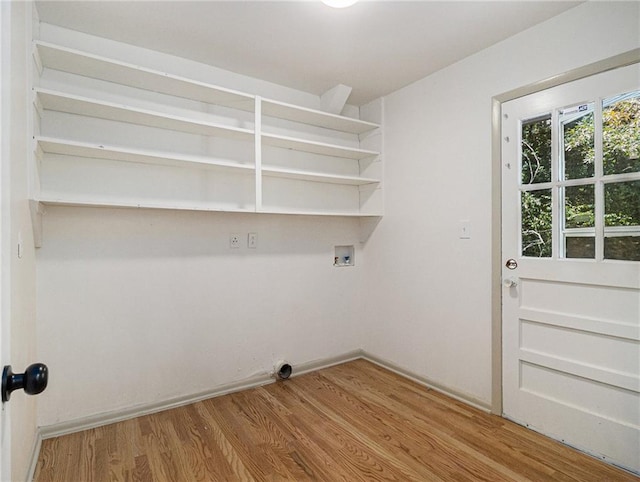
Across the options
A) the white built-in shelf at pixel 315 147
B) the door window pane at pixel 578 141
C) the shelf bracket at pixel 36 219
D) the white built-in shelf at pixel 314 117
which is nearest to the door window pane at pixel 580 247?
the door window pane at pixel 578 141

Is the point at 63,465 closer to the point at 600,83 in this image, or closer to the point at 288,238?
the point at 288,238

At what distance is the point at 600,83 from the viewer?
1810 mm

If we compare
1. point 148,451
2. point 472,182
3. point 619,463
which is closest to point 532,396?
point 619,463

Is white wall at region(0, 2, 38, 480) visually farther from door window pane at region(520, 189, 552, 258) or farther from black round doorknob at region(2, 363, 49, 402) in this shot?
door window pane at region(520, 189, 552, 258)

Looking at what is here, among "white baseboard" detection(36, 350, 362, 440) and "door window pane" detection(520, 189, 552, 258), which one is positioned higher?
"door window pane" detection(520, 189, 552, 258)

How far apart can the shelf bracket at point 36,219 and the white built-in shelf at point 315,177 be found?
129cm

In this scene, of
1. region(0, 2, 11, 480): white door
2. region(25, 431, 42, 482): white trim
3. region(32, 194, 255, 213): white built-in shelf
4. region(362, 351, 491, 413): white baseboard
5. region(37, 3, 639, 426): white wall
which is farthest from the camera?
region(362, 351, 491, 413): white baseboard

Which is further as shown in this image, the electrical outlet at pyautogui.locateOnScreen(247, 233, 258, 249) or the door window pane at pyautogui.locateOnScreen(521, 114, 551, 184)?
the electrical outlet at pyautogui.locateOnScreen(247, 233, 258, 249)

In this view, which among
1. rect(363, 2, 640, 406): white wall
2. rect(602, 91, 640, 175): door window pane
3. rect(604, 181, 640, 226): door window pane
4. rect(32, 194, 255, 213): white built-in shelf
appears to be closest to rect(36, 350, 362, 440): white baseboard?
rect(363, 2, 640, 406): white wall

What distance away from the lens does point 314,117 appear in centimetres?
282

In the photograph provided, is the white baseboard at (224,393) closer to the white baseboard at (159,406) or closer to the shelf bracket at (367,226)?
the white baseboard at (159,406)

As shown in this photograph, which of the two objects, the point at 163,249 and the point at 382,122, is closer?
the point at 163,249

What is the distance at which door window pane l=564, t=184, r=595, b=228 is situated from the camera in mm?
1858

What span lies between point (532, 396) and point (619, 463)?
451 millimetres
